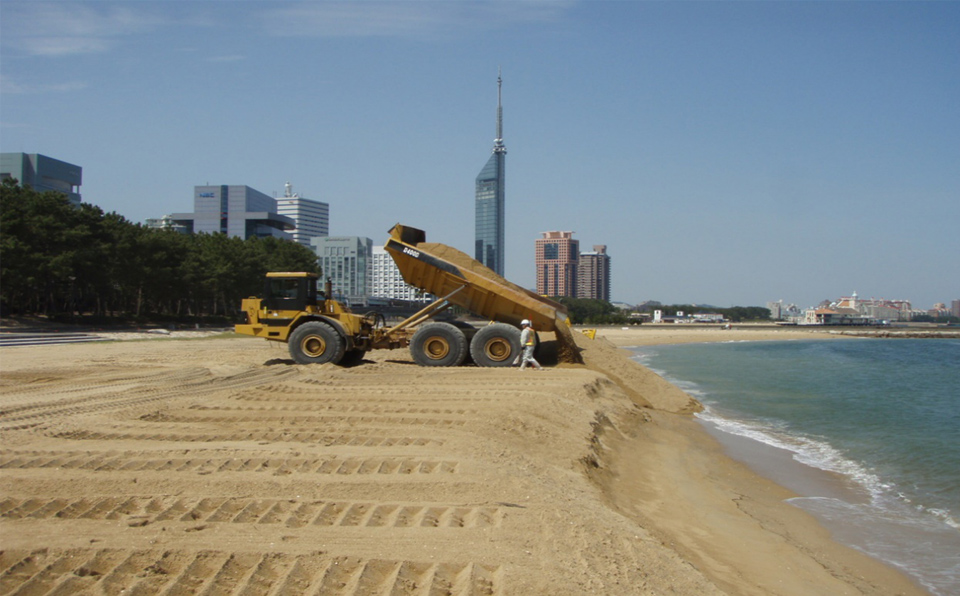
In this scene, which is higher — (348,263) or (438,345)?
(348,263)

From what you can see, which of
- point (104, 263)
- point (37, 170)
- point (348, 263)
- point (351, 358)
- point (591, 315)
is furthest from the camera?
point (348, 263)

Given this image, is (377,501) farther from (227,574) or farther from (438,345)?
(438,345)

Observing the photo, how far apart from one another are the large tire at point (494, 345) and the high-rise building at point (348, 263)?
448ft

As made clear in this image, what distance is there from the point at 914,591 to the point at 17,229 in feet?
132

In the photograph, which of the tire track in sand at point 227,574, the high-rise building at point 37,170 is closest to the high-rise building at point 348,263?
the high-rise building at point 37,170

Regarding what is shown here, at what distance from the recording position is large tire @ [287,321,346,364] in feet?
55.3

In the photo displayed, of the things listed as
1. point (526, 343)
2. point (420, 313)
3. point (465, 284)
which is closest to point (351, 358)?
point (420, 313)

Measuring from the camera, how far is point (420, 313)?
18156 mm

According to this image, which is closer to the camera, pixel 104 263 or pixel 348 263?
pixel 104 263

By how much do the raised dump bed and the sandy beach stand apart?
5.20m

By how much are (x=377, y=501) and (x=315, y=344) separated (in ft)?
38.3

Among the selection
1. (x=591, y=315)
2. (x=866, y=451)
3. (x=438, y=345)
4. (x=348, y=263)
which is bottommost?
(x=866, y=451)

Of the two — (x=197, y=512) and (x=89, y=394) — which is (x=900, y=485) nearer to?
(x=197, y=512)

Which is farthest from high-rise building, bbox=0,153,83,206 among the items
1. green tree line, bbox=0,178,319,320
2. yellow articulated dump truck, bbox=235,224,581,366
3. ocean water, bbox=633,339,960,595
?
ocean water, bbox=633,339,960,595
